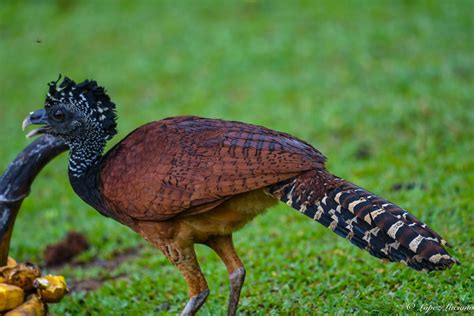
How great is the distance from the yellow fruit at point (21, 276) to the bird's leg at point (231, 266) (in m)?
1.32

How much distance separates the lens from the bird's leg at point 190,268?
4.71 meters

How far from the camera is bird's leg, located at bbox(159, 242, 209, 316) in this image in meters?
4.71

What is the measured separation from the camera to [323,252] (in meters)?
6.15

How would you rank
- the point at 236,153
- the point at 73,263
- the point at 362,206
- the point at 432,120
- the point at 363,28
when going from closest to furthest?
the point at 362,206 < the point at 236,153 < the point at 73,263 < the point at 432,120 < the point at 363,28

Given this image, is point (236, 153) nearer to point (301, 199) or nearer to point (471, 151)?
point (301, 199)

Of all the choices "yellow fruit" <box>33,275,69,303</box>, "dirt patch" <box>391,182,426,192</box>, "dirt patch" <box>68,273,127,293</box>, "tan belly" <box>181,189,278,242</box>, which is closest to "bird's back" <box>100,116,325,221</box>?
"tan belly" <box>181,189,278,242</box>

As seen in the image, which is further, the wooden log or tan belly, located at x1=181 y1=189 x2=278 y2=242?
Answer: the wooden log

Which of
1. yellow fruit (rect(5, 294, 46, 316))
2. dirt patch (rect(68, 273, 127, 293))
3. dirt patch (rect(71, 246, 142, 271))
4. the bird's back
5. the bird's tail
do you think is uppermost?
the bird's back

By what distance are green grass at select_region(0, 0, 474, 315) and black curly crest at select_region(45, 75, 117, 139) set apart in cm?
159

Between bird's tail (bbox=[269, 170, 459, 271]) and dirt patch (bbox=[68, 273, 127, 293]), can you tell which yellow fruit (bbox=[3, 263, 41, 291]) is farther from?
bird's tail (bbox=[269, 170, 459, 271])

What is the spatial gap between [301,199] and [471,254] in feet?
6.11

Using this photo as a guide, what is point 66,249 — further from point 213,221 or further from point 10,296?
point 213,221

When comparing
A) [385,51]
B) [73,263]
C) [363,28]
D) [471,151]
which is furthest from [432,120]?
[73,263]

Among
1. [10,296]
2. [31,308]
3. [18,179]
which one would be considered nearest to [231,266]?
[31,308]
